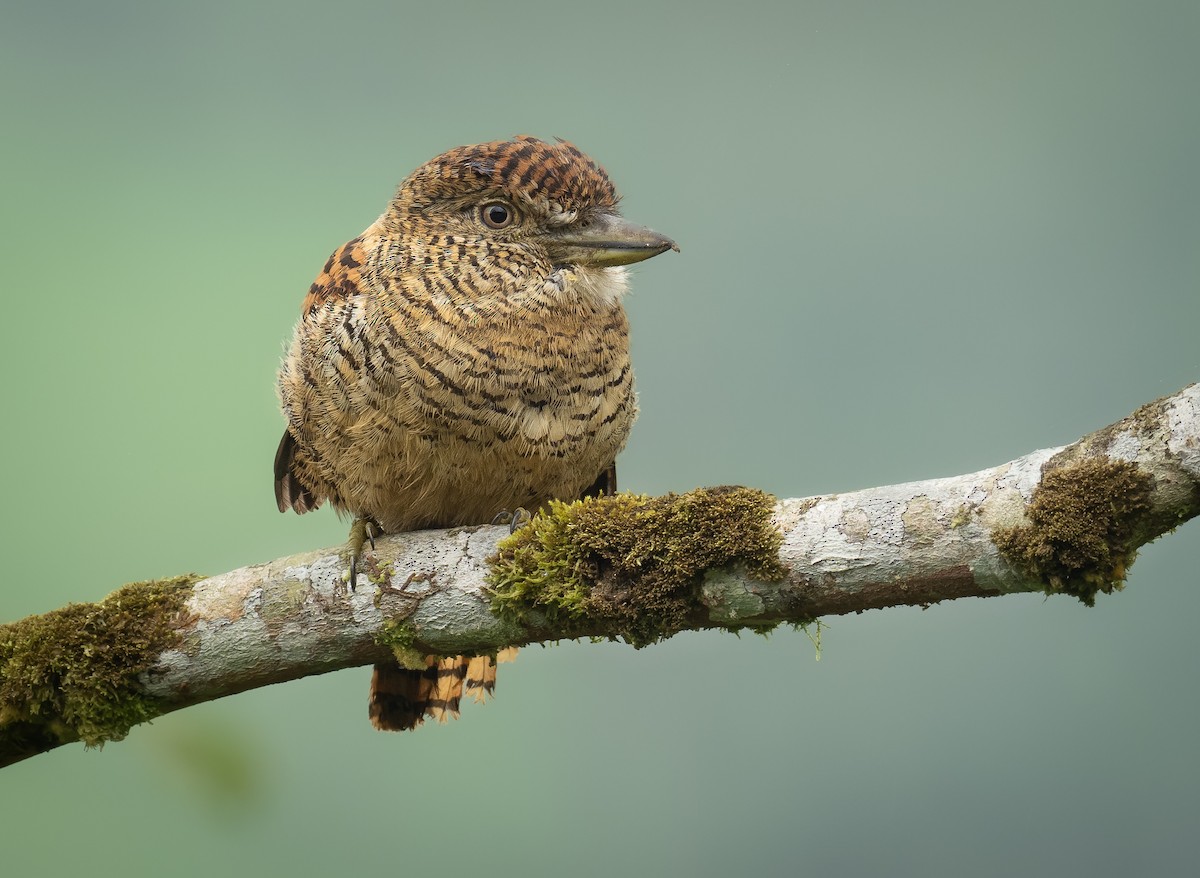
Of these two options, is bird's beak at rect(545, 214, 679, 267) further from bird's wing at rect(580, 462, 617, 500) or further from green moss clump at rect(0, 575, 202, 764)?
green moss clump at rect(0, 575, 202, 764)

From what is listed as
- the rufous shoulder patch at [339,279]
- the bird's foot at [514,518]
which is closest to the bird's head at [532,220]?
the rufous shoulder patch at [339,279]

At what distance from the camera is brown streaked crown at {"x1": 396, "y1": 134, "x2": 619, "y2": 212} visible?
351cm

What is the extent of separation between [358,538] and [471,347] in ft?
1.98

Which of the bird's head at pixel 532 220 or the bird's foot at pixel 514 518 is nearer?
the bird's foot at pixel 514 518

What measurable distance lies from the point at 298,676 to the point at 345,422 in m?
0.74

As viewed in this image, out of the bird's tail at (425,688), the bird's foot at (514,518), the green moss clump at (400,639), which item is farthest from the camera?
the bird's tail at (425,688)

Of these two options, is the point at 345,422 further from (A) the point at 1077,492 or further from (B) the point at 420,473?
(A) the point at 1077,492

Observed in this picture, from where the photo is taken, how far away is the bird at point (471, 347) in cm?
327

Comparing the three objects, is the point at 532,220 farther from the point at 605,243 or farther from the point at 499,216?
the point at 605,243

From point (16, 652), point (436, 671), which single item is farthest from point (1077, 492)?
point (16, 652)

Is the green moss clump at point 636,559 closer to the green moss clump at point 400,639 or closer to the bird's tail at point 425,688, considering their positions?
the green moss clump at point 400,639

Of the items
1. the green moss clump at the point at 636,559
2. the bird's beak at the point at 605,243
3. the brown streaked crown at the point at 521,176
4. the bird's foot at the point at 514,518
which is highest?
the brown streaked crown at the point at 521,176

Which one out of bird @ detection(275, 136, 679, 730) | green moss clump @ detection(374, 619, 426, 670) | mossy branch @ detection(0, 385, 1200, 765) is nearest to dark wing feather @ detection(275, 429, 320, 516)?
bird @ detection(275, 136, 679, 730)

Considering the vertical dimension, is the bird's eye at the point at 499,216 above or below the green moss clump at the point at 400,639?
above
